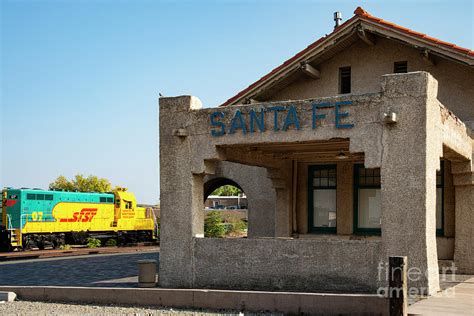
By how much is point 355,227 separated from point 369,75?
4.66 m

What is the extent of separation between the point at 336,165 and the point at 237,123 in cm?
530

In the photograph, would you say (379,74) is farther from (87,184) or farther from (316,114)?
(87,184)

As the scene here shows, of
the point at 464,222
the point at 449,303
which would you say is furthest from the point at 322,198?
the point at 449,303

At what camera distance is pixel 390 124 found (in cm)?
1209

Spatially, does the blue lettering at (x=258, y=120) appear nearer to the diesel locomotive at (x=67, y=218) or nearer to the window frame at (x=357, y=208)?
the window frame at (x=357, y=208)

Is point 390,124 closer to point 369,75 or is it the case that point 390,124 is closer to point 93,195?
point 369,75

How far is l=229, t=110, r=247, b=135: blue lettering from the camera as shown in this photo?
44.9ft

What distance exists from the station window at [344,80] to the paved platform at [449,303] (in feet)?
23.9

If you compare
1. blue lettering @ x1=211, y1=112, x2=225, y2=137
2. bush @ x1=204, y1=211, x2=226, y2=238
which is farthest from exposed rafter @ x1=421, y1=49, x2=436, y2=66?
bush @ x1=204, y1=211, x2=226, y2=238

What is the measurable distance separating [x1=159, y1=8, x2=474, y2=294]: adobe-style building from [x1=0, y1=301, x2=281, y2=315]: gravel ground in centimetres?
183

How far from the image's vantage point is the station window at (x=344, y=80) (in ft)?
58.8

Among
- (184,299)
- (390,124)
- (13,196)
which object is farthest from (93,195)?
Answer: (390,124)

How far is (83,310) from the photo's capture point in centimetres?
1231

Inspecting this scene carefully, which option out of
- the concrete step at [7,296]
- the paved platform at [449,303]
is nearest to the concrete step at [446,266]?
the paved platform at [449,303]
